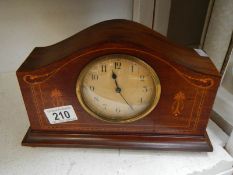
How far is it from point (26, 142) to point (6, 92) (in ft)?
1.01

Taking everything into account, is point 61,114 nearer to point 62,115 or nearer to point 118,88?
point 62,115

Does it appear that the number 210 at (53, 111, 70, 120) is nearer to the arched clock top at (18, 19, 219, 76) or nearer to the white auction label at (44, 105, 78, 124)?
the white auction label at (44, 105, 78, 124)

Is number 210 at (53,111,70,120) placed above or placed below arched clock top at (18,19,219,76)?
below

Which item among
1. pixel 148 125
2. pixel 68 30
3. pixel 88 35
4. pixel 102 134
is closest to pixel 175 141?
pixel 148 125

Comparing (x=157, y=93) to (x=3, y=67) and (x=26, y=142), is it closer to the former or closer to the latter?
(x=26, y=142)

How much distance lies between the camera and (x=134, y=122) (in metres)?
0.56

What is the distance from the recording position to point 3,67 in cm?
94

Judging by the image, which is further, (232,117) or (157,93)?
(232,117)

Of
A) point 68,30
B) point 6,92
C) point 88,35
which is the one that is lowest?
point 6,92

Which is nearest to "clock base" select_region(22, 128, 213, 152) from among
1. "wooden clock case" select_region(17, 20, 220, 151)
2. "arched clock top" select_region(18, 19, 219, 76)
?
"wooden clock case" select_region(17, 20, 220, 151)

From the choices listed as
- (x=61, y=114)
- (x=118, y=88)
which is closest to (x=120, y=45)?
(x=118, y=88)

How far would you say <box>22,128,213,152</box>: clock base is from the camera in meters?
0.57

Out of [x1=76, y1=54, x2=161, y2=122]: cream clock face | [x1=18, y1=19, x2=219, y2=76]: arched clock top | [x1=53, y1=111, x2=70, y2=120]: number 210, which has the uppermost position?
[x1=18, y1=19, x2=219, y2=76]: arched clock top

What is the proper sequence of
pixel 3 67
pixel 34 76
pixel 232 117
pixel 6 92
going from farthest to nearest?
pixel 3 67 < pixel 6 92 < pixel 232 117 < pixel 34 76
